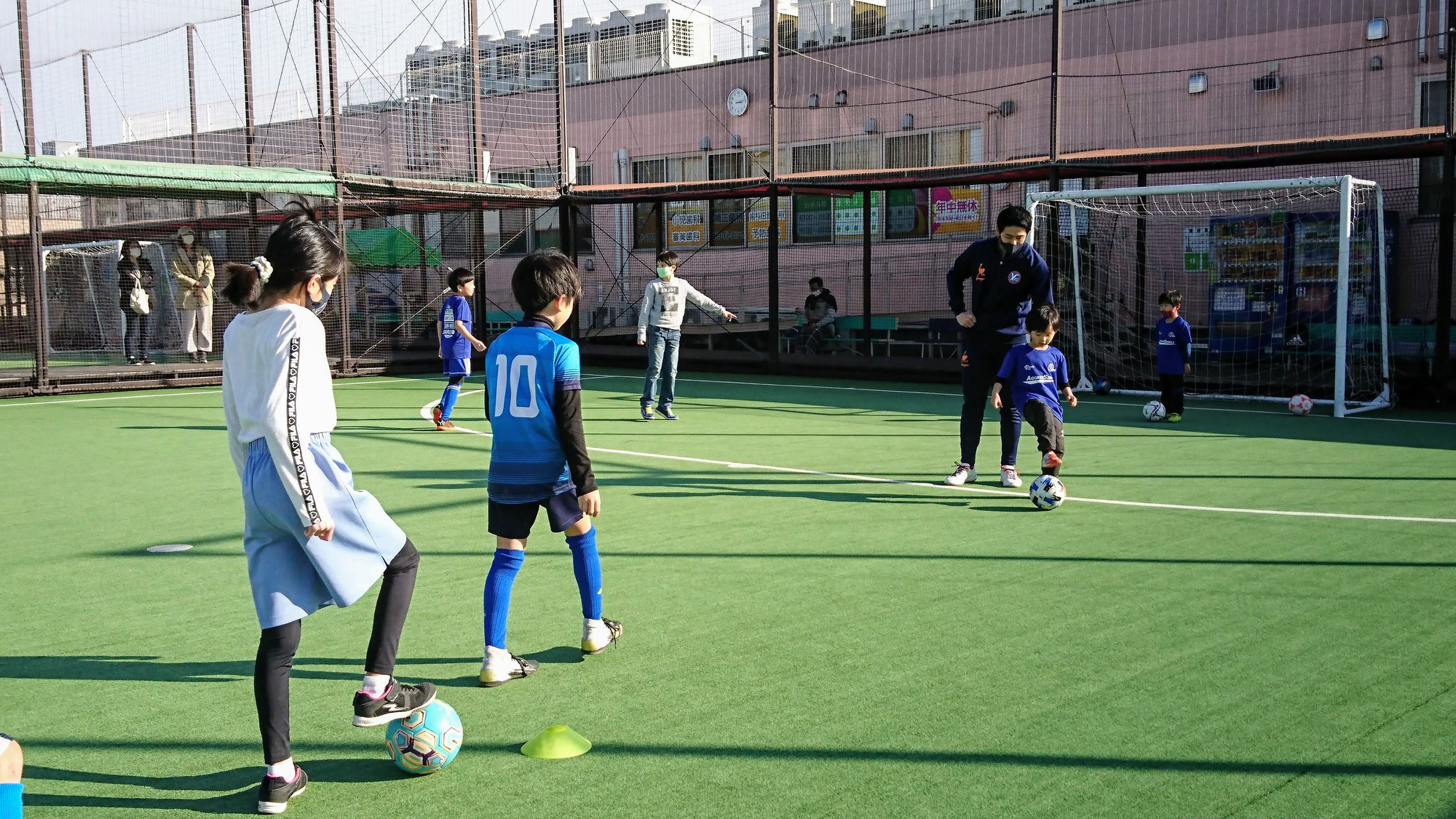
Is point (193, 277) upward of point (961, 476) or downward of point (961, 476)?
Result: upward

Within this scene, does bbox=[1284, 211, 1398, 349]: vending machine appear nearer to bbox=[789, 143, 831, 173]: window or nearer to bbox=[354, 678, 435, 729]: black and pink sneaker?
bbox=[789, 143, 831, 173]: window

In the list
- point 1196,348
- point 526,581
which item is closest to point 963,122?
point 1196,348

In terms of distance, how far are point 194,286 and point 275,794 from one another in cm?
2015

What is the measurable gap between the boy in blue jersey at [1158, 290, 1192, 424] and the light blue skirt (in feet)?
37.6

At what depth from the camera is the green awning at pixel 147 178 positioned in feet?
55.7

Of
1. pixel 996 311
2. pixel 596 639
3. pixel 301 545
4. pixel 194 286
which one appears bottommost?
pixel 596 639

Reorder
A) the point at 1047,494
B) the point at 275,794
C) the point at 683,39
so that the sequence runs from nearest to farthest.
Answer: the point at 275,794 < the point at 1047,494 < the point at 683,39

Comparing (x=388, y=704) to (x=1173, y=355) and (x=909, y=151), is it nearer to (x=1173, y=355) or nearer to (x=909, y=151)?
(x=1173, y=355)

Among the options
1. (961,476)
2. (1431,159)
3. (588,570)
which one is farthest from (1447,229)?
(588,570)

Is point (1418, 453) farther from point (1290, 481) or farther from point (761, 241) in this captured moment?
point (761, 241)

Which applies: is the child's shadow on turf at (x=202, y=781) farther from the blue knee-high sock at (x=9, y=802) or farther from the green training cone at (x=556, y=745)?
the blue knee-high sock at (x=9, y=802)

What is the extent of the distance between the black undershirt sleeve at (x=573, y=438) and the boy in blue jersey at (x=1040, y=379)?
4762 millimetres

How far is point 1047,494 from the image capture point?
8.16m

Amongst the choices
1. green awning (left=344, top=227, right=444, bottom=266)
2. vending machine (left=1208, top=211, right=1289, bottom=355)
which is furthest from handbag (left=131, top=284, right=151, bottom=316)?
vending machine (left=1208, top=211, right=1289, bottom=355)
